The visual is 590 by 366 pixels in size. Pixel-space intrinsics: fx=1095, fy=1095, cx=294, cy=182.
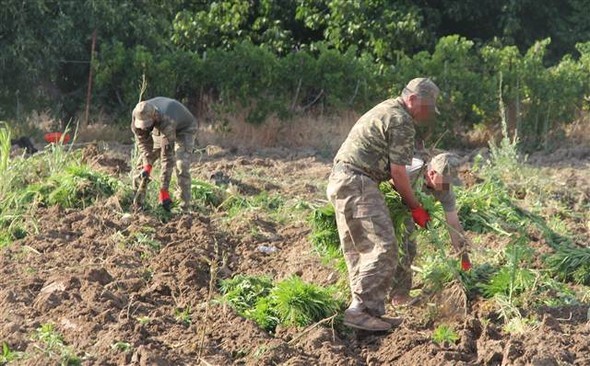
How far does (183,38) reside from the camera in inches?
787

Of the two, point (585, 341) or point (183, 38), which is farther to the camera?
point (183, 38)

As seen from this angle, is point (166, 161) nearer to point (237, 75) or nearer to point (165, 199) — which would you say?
point (165, 199)

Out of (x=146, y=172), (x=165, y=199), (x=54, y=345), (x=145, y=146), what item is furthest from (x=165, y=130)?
(x=54, y=345)

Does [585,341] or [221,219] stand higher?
[585,341]

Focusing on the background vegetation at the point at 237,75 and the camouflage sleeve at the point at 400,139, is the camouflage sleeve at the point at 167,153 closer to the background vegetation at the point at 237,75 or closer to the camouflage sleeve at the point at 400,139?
the camouflage sleeve at the point at 400,139

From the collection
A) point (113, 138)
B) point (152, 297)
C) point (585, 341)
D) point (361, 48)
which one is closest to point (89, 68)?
point (113, 138)

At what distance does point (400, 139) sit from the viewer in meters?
7.26

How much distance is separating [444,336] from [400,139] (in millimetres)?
1378

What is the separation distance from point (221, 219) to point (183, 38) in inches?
Answer: 373

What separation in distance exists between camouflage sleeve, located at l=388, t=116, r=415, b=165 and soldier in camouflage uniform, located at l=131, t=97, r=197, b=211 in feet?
13.4

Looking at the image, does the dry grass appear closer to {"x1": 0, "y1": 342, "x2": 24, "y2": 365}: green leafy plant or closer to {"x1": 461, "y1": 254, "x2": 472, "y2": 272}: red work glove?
{"x1": 461, "y1": 254, "x2": 472, "y2": 272}: red work glove

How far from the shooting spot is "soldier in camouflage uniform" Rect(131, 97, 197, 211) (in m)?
10.9

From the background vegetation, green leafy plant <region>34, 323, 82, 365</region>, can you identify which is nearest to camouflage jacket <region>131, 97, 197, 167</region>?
green leafy plant <region>34, 323, 82, 365</region>

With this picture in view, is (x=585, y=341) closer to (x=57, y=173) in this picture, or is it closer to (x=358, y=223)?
(x=358, y=223)
